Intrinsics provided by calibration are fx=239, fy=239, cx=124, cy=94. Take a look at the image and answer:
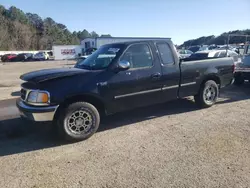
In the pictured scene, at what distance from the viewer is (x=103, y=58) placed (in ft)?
17.7

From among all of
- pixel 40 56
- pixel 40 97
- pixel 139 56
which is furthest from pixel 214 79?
pixel 40 56

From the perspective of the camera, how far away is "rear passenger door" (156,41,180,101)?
5.66m

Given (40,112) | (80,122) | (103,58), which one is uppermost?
(103,58)

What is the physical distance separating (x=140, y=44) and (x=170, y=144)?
2.36 meters

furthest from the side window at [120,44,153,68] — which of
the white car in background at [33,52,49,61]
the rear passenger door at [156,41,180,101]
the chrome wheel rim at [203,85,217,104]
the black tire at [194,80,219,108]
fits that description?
the white car in background at [33,52,49,61]

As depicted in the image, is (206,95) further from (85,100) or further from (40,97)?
(40,97)

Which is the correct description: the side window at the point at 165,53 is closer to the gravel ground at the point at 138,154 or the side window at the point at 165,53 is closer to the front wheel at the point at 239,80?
the gravel ground at the point at 138,154

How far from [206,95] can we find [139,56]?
8.27 ft

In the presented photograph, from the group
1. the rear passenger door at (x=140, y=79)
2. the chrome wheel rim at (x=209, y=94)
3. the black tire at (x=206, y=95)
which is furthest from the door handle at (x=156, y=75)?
the chrome wheel rim at (x=209, y=94)

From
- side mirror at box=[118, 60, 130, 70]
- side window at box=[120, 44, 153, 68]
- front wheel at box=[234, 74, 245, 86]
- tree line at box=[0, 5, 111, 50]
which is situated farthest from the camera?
tree line at box=[0, 5, 111, 50]

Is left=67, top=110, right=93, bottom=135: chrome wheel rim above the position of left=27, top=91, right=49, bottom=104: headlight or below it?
below

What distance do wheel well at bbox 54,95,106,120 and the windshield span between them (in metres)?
0.69

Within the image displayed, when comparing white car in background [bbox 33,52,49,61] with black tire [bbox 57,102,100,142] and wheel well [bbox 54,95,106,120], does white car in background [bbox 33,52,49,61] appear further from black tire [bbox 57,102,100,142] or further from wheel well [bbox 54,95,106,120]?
black tire [bbox 57,102,100,142]

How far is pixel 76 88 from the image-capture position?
447 cm
